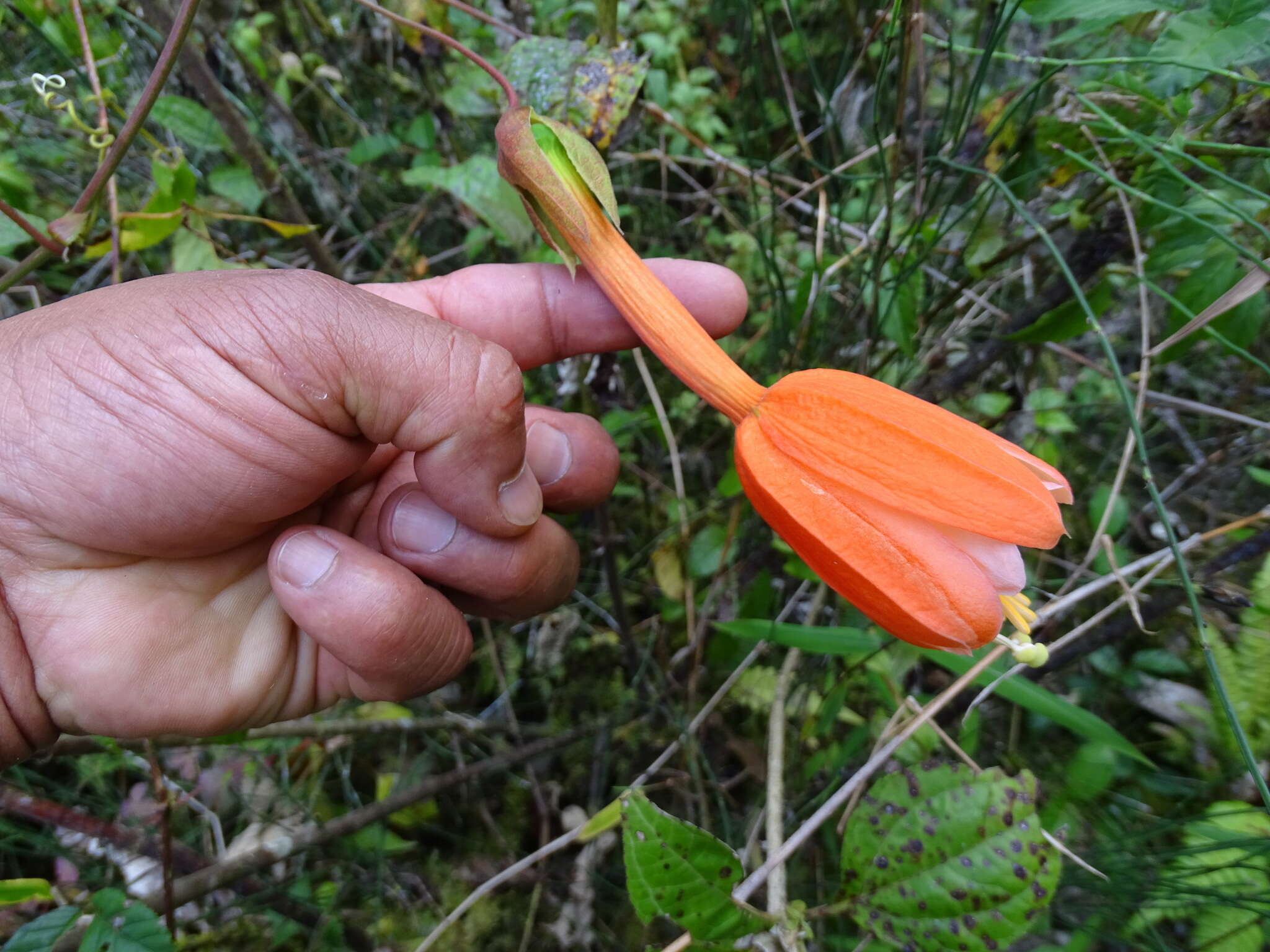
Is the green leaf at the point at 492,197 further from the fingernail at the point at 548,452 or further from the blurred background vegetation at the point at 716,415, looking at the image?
the fingernail at the point at 548,452

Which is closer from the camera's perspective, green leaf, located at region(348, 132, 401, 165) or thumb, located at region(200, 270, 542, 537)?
thumb, located at region(200, 270, 542, 537)

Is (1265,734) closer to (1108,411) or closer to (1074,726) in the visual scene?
(1074,726)

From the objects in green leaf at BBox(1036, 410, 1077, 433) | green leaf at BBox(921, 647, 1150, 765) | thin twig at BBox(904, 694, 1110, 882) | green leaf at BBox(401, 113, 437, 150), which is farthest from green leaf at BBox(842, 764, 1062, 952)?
green leaf at BBox(401, 113, 437, 150)

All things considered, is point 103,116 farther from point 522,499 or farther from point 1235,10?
point 1235,10

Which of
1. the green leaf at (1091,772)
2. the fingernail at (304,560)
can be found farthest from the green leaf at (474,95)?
the green leaf at (1091,772)

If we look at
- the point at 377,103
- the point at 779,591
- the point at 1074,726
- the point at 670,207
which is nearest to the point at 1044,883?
the point at 1074,726

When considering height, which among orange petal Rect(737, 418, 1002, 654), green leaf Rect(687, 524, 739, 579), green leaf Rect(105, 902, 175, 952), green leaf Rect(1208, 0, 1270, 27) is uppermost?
green leaf Rect(1208, 0, 1270, 27)

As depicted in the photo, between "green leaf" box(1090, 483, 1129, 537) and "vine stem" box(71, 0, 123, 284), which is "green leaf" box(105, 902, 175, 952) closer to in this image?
"vine stem" box(71, 0, 123, 284)
